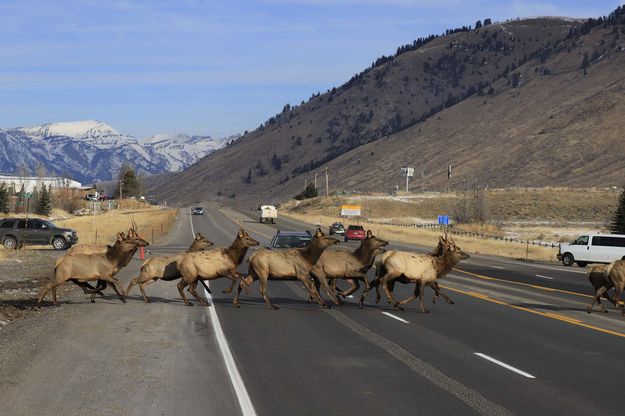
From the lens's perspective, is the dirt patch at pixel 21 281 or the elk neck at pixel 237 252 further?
the elk neck at pixel 237 252

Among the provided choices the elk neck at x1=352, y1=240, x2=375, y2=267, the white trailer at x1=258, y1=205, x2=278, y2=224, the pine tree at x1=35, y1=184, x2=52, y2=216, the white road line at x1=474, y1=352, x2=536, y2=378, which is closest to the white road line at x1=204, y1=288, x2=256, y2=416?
the white road line at x1=474, y1=352, x2=536, y2=378

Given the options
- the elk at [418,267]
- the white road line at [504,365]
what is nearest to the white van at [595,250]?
the elk at [418,267]

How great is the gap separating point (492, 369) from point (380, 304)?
920 cm

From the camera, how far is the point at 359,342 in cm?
1510

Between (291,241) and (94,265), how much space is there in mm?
11055

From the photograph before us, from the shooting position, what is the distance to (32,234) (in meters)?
50.8

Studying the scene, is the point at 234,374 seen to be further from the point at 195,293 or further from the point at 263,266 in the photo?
the point at 195,293

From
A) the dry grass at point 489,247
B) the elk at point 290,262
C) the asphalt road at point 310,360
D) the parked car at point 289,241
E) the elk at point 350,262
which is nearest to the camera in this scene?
the asphalt road at point 310,360

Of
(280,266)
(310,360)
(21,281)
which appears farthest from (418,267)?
(21,281)

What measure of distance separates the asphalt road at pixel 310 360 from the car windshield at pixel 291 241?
25.0 feet

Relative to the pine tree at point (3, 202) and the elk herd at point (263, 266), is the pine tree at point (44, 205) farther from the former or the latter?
the elk herd at point (263, 266)

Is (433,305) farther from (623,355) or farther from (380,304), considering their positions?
(623,355)

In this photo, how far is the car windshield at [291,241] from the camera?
29891 millimetres

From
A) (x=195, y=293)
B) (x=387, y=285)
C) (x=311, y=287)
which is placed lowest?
(x=195, y=293)
